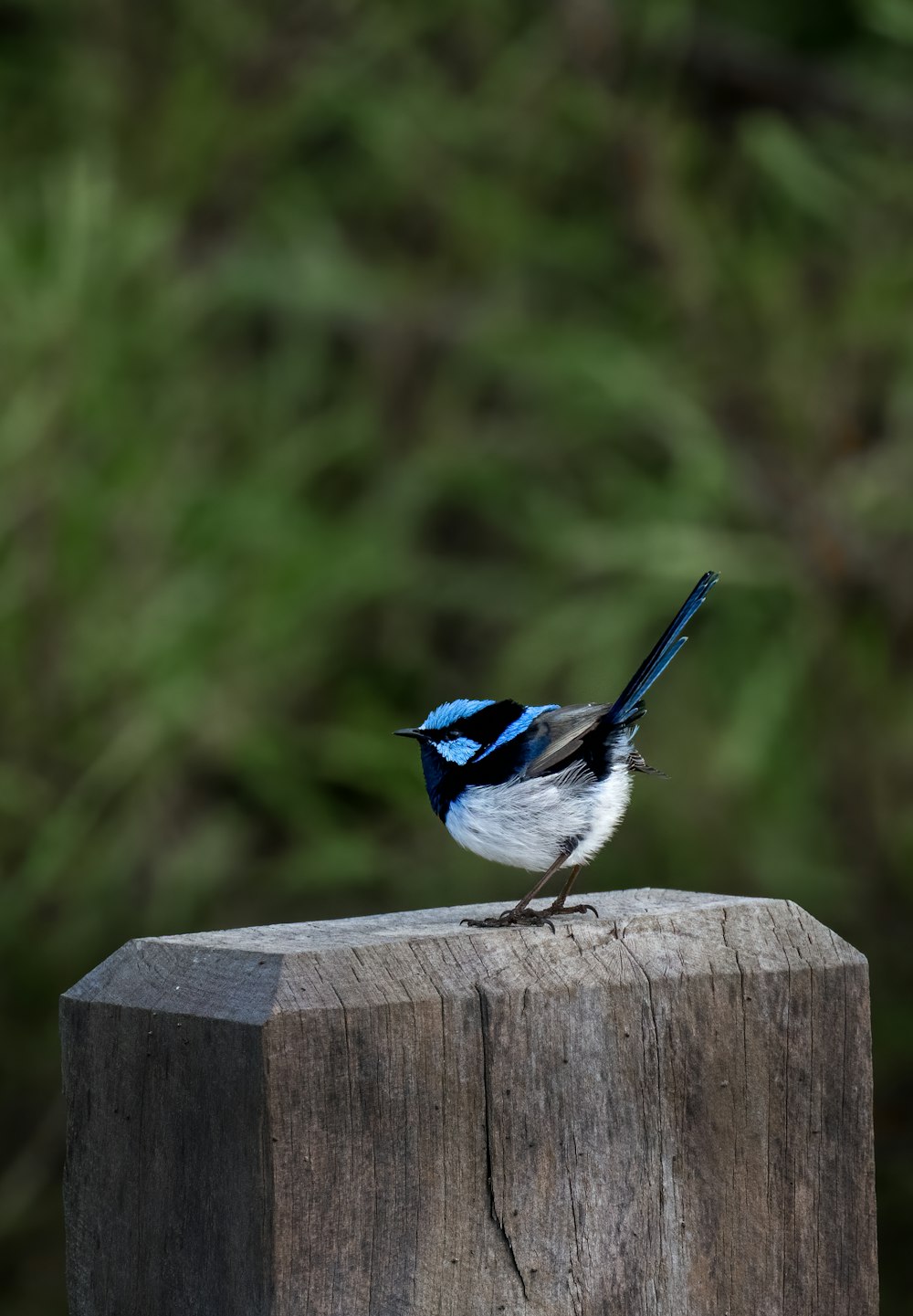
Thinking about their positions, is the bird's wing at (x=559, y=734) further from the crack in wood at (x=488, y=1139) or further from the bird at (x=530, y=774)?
the crack in wood at (x=488, y=1139)

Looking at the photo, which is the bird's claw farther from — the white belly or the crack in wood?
the white belly

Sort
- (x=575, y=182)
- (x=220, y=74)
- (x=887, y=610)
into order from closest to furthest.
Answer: (x=887, y=610), (x=575, y=182), (x=220, y=74)

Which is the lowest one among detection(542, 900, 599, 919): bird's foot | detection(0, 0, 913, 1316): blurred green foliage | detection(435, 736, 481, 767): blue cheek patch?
detection(542, 900, 599, 919): bird's foot

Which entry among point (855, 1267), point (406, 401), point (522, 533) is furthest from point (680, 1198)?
point (406, 401)

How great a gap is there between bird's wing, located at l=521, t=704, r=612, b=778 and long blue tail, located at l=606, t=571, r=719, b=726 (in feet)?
0.12

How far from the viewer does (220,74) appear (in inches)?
310

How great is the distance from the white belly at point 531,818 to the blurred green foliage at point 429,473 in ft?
10.1

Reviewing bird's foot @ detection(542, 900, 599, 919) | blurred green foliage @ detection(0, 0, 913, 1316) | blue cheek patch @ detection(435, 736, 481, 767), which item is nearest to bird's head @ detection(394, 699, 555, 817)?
blue cheek patch @ detection(435, 736, 481, 767)

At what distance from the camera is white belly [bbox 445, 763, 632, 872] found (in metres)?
2.50

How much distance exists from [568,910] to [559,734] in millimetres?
445

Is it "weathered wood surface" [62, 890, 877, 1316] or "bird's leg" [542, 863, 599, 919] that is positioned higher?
"bird's leg" [542, 863, 599, 919]

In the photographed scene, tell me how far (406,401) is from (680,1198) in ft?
22.6

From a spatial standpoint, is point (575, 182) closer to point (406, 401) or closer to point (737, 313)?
point (737, 313)

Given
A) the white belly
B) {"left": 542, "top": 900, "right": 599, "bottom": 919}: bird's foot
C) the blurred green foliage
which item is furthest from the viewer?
the blurred green foliage
